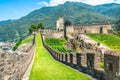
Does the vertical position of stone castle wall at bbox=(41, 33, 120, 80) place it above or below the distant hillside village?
above

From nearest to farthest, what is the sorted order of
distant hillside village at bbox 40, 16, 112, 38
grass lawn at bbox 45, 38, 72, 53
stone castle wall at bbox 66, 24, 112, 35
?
grass lawn at bbox 45, 38, 72, 53 → distant hillside village at bbox 40, 16, 112, 38 → stone castle wall at bbox 66, 24, 112, 35

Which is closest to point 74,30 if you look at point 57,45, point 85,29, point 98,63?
point 85,29

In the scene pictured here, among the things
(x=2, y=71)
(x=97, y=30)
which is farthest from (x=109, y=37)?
(x=2, y=71)

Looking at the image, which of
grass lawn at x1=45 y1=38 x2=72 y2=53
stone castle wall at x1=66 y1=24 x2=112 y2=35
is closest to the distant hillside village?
stone castle wall at x1=66 y1=24 x2=112 y2=35

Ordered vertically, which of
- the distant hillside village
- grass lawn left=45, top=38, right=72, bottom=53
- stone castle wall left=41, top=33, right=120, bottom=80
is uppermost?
stone castle wall left=41, top=33, right=120, bottom=80

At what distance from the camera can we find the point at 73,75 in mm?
22578

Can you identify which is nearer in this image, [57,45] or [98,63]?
[98,63]

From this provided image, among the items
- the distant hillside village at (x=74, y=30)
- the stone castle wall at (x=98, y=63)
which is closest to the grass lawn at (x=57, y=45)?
the distant hillside village at (x=74, y=30)

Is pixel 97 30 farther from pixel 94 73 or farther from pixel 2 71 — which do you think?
pixel 2 71

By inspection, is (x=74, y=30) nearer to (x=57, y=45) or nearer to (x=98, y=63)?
(x=57, y=45)

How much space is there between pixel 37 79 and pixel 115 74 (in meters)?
6.41

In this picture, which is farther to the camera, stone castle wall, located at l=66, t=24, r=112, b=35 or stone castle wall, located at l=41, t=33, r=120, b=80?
stone castle wall, located at l=66, t=24, r=112, b=35

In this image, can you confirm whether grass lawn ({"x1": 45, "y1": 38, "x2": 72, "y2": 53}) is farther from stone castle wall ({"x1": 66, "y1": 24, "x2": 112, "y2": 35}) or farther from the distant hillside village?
stone castle wall ({"x1": 66, "y1": 24, "x2": 112, "y2": 35})

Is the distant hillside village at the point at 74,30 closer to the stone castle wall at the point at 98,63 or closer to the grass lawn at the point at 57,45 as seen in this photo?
the grass lawn at the point at 57,45
